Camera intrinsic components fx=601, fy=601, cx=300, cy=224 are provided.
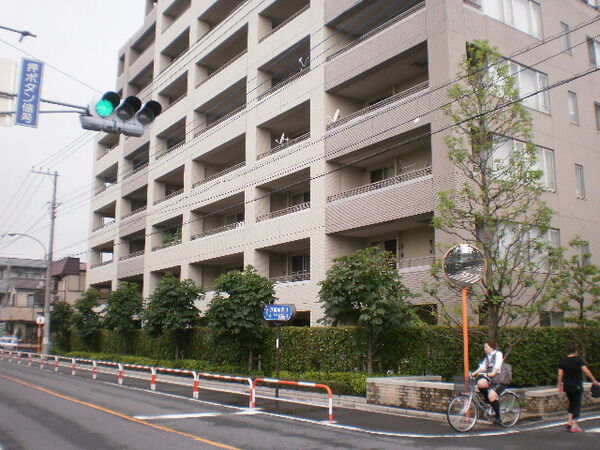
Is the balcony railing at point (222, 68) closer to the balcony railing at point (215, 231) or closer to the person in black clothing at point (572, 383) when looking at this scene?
the balcony railing at point (215, 231)

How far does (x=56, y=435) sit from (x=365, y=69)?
18614 mm

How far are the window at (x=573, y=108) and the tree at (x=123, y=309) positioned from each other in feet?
86.3

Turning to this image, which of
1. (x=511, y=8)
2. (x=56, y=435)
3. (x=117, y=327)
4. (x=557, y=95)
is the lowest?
(x=56, y=435)

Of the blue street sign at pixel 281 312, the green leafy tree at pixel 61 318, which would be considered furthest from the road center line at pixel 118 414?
the green leafy tree at pixel 61 318

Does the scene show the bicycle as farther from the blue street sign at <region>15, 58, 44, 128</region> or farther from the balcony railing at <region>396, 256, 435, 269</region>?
the balcony railing at <region>396, 256, 435, 269</region>

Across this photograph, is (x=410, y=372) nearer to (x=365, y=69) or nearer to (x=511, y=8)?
(x=365, y=69)

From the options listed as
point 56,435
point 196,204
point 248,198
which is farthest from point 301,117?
point 56,435

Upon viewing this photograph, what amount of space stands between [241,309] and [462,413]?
13599 millimetres

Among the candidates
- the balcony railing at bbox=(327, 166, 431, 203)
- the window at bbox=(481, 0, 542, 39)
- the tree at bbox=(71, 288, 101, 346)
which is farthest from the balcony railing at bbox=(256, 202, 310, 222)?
the tree at bbox=(71, 288, 101, 346)

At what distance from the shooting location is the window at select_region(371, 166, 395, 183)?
86.1ft

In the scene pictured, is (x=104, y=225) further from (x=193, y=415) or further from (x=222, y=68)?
(x=193, y=415)

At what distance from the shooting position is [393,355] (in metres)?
19.5

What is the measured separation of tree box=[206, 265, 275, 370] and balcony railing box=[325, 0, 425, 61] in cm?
1065

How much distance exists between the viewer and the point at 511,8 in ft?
80.7
